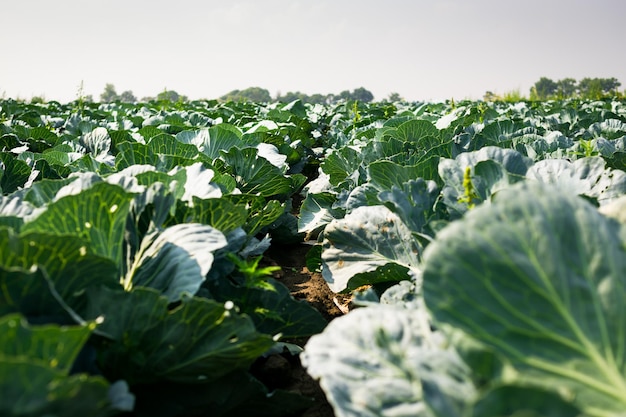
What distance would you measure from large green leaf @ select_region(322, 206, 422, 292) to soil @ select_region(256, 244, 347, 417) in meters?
0.42

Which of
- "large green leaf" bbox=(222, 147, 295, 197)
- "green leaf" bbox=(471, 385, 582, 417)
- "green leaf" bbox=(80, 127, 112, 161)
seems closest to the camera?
"green leaf" bbox=(471, 385, 582, 417)

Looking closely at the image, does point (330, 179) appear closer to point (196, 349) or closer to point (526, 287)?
point (196, 349)

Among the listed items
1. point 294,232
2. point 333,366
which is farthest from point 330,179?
point 333,366

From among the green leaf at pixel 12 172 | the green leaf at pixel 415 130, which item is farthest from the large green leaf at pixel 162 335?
the green leaf at pixel 415 130

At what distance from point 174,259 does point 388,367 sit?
31.5 inches

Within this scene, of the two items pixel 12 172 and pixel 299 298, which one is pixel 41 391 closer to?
pixel 299 298

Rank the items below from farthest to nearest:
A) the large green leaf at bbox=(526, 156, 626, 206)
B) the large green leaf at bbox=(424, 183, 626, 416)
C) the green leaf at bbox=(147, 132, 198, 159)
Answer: the green leaf at bbox=(147, 132, 198, 159), the large green leaf at bbox=(526, 156, 626, 206), the large green leaf at bbox=(424, 183, 626, 416)

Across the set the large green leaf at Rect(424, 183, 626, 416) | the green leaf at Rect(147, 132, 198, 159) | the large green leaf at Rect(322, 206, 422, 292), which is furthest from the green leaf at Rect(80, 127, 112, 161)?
the large green leaf at Rect(424, 183, 626, 416)

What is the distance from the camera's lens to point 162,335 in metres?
1.42

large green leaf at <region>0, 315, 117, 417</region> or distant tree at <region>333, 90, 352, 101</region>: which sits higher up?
distant tree at <region>333, 90, 352, 101</region>

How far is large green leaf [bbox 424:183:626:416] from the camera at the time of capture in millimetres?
985

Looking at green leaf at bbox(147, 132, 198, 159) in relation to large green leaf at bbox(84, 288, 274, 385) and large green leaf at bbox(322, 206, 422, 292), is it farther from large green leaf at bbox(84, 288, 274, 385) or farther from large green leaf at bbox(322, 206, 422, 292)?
large green leaf at bbox(84, 288, 274, 385)

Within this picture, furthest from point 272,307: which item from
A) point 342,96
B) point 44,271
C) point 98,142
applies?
point 342,96

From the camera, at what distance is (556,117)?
6.36 metres
